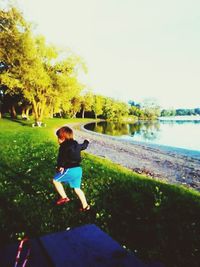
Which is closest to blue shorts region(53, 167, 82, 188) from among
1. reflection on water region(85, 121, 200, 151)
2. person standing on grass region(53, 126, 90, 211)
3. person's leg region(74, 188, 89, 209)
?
person standing on grass region(53, 126, 90, 211)

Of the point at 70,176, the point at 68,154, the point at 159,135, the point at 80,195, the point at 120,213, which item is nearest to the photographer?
the point at 68,154

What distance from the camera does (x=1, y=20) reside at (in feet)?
91.6

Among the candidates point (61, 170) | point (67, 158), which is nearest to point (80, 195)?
point (61, 170)

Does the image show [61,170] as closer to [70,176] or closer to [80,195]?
[70,176]

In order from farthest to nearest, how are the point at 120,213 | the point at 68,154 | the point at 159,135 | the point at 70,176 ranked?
the point at 159,135 < the point at 120,213 < the point at 70,176 < the point at 68,154

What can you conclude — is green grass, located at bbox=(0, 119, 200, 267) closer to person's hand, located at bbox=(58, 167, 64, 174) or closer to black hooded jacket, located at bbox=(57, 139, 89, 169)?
person's hand, located at bbox=(58, 167, 64, 174)

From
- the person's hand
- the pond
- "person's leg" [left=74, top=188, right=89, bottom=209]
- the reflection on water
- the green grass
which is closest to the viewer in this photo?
the green grass

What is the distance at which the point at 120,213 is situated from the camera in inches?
321

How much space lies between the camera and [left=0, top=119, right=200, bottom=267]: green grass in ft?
21.4

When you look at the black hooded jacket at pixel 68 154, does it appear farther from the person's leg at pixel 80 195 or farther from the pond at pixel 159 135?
the pond at pixel 159 135

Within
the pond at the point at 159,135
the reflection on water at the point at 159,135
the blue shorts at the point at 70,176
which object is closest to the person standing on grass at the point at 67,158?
the blue shorts at the point at 70,176

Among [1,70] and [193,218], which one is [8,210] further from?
[1,70]

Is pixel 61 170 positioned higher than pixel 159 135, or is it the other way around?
pixel 61 170

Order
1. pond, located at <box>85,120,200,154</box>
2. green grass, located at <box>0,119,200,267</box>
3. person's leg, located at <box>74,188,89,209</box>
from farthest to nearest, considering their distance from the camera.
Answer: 1. pond, located at <box>85,120,200,154</box>
2. person's leg, located at <box>74,188,89,209</box>
3. green grass, located at <box>0,119,200,267</box>
